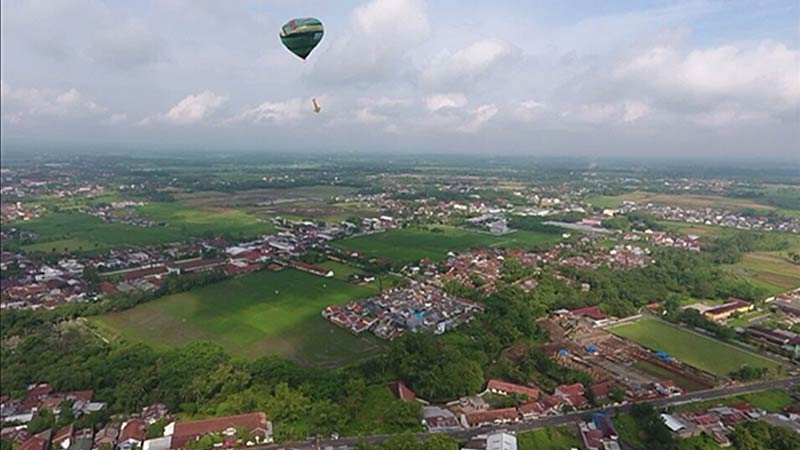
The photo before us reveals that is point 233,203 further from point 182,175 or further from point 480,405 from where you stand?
point 480,405

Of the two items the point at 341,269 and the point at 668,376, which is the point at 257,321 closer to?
the point at 341,269

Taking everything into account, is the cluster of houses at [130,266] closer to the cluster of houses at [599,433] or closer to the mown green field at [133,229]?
the mown green field at [133,229]

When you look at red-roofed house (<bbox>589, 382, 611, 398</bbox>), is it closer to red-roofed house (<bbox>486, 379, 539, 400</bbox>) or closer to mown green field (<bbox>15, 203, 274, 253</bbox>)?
red-roofed house (<bbox>486, 379, 539, 400</bbox>)

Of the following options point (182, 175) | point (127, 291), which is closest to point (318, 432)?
point (127, 291)

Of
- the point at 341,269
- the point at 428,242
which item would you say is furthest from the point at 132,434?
the point at 428,242

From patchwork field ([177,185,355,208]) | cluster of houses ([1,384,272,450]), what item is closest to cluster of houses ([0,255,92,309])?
cluster of houses ([1,384,272,450])
